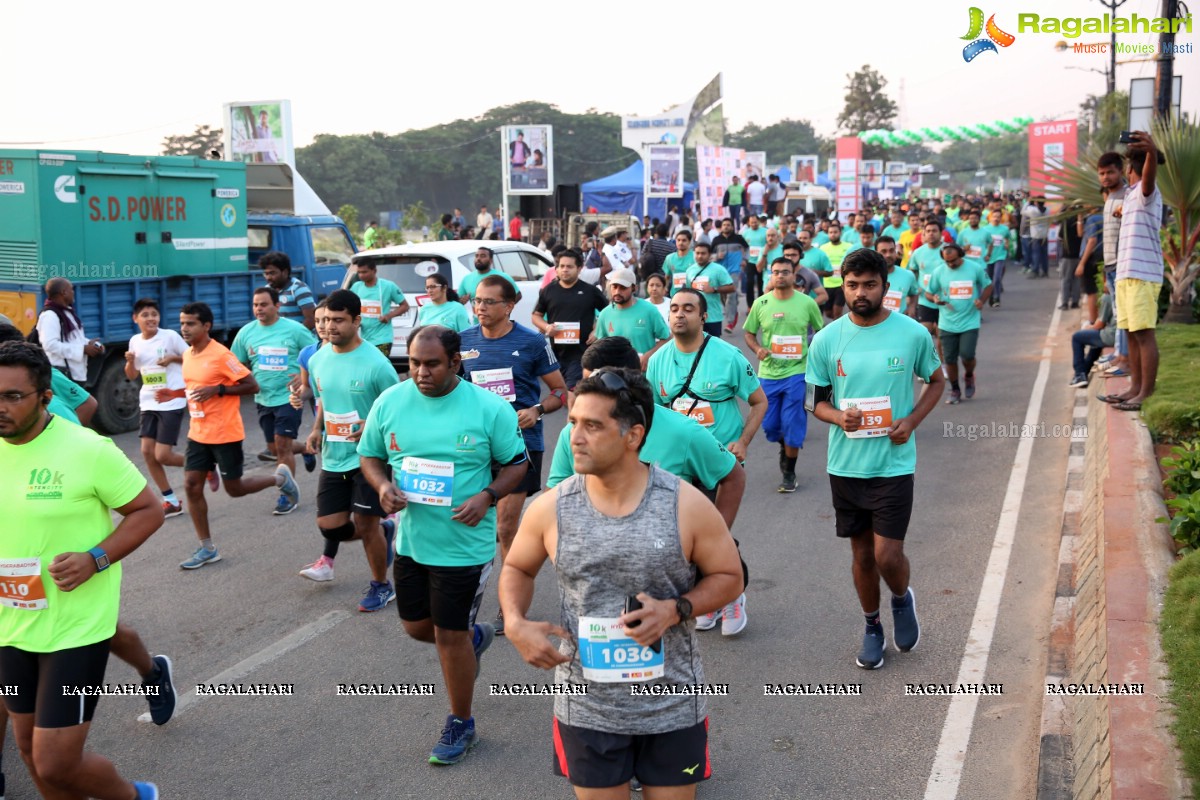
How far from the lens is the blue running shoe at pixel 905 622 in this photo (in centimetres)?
602

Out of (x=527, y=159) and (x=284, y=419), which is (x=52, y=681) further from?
(x=527, y=159)

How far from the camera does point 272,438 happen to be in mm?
10086

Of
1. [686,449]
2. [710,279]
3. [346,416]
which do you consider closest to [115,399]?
[710,279]

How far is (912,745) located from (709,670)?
1223mm

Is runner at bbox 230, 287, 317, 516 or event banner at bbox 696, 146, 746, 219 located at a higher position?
event banner at bbox 696, 146, 746, 219

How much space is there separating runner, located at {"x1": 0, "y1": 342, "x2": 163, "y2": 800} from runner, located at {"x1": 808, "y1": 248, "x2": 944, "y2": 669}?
3328 millimetres

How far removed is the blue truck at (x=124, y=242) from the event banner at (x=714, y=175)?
18236 millimetres

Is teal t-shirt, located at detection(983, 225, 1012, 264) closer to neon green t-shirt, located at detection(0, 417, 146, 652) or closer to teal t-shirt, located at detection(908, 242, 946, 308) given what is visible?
teal t-shirt, located at detection(908, 242, 946, 308)

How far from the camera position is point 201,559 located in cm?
805

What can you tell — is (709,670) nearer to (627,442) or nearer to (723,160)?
(627,442)

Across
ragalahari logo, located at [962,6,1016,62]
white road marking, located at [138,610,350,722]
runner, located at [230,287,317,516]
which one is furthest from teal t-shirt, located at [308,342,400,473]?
ragalahari logo, located at [962,6,1016,62]

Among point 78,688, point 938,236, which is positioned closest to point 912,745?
point 78,688

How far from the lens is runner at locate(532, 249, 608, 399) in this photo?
33.4 ft

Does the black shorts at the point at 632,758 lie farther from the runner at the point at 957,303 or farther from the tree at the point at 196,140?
the tree at the point at 196,140
